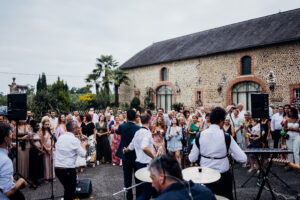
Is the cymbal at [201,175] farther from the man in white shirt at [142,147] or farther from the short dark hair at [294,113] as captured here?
the short dark hair at [294,113]

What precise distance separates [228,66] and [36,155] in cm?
1575

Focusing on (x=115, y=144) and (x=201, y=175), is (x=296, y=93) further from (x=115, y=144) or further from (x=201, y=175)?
(x=201, y=175)

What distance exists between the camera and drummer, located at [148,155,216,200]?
185 centimetres

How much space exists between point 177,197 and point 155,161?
14.7 inches

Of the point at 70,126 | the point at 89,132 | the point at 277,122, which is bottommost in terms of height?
the point at 89,132

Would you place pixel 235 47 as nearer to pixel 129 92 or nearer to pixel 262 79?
pixel 262 79

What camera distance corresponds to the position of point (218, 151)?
3.29 m

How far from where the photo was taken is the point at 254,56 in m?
16.6

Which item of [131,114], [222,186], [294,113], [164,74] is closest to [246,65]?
[164,74]

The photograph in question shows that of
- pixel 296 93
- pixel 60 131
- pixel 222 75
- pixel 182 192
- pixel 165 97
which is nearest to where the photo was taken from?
pixel 182 192

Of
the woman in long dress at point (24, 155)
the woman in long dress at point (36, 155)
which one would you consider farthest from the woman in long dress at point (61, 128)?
the woman in long dress at point (24, 155)

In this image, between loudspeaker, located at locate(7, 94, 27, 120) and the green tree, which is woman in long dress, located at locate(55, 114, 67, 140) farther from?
the green tree

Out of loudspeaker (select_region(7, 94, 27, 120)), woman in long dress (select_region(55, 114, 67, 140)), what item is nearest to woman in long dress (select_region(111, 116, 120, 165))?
woman in long dress (select_region(55, 114, 67, 140))

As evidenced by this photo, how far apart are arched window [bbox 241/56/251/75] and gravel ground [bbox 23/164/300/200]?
11.0 meters
